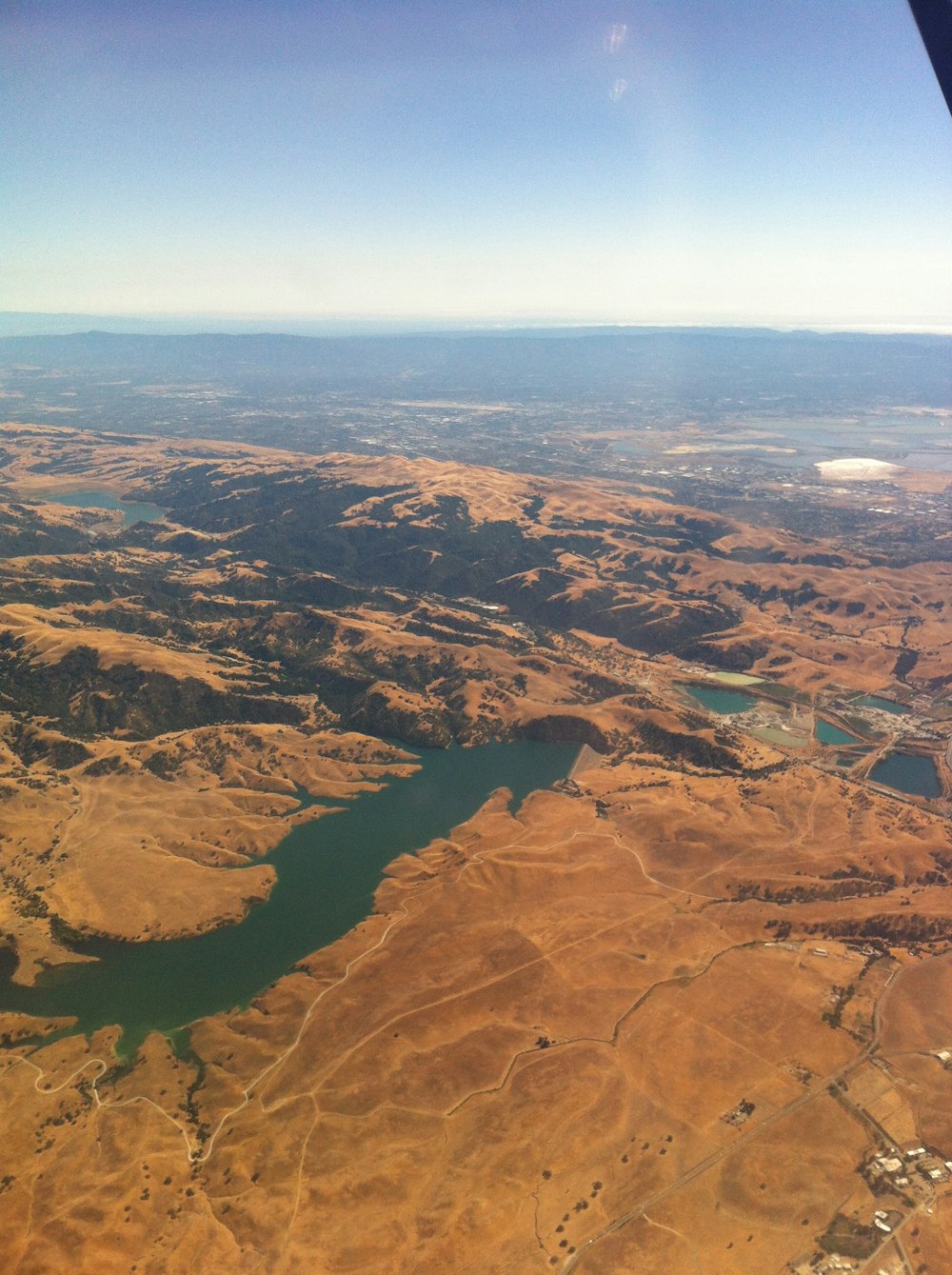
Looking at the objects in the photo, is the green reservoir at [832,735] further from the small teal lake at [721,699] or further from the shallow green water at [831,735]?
the small teal lake at [721,699]

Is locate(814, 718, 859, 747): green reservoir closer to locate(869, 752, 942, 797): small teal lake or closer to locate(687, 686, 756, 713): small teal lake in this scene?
locate(869, 752, 942, 797): small teal lake

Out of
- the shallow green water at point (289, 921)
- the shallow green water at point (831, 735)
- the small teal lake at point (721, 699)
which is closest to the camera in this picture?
the shallow green water at point (289, 921)

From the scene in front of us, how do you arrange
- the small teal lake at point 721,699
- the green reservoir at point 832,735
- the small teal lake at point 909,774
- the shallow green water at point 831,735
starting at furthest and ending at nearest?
1. the small teal lake at point 721,699
2. the shallow green water at point 831,735
3. the green reservoir at point 832,735
4. the small teal lake at point 909,774

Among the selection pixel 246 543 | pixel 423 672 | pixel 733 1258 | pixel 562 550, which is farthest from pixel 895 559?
pixel 733 1258

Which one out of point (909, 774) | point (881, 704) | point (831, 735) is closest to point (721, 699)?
point (831, 735)

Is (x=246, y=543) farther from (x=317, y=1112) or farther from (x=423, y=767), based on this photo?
(x=317, y=1112)

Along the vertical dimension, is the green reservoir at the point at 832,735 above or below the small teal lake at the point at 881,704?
below

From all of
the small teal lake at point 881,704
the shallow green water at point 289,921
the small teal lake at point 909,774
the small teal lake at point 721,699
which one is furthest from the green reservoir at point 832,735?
the shallow green water at point 289,921
